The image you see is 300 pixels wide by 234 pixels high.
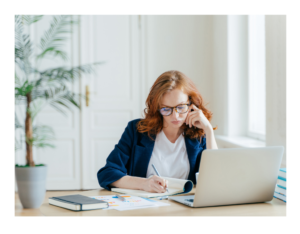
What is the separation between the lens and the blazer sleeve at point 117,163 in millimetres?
1534

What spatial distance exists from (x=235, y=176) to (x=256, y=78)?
223 centimetres

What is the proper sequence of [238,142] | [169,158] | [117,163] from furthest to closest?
[238,142] < [169,158] < [117,163]

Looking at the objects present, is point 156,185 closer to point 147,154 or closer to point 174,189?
point 174,189

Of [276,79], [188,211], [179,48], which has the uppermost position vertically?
[179,48]

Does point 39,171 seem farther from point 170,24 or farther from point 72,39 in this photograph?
point 170,24

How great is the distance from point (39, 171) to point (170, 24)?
2240mm

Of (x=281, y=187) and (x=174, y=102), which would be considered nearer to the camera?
(x=281, y=187)

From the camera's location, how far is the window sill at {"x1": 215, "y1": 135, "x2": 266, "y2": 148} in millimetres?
2880

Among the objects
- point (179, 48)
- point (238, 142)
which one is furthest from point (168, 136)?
point (179, 48)

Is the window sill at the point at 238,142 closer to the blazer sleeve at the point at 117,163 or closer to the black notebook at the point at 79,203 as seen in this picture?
the blazer sleeve at the point at 117,163

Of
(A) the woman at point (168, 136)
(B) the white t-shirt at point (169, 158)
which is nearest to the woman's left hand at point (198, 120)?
(A) the woman at point (168, 136)

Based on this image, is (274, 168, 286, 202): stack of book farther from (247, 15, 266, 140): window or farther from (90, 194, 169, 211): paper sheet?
(247, 15, 266, 140): window

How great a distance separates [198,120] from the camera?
173 cm
